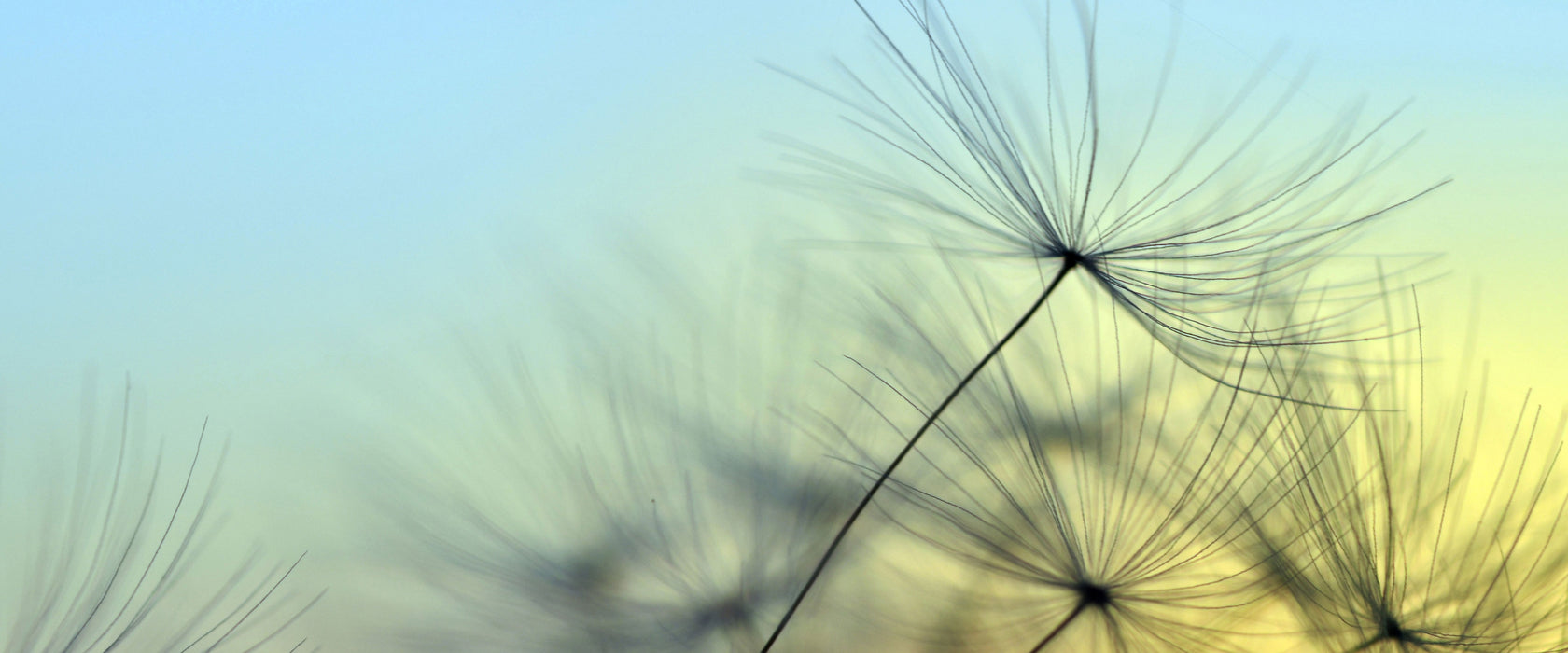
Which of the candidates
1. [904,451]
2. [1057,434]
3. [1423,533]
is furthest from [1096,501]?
[1423,533]

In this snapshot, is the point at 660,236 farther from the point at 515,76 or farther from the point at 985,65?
the point at 985,65

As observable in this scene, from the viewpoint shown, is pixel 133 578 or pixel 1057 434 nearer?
pixel 133 578

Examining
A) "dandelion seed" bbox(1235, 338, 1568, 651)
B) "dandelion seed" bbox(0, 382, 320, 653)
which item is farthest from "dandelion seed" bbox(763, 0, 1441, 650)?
"dandelion seed" bbox(0, 382, 320, 653)

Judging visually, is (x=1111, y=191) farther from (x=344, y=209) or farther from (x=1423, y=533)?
(x=344, y=209)

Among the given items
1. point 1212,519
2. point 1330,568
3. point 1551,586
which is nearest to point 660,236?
point 1212,519

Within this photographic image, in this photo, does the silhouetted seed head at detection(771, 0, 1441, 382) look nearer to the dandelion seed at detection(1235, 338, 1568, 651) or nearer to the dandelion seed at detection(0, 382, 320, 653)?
the dandelion seed at detection(1235, 338, 1568, 651)

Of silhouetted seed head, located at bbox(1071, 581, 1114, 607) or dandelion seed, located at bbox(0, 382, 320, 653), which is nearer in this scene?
dandelion seed, located at bbox(0, 382, 320, 653)

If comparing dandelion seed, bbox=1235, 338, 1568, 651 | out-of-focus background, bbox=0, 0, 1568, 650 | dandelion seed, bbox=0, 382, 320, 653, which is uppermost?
dandelion seed, bbox=1235, 338, 1568, 651
